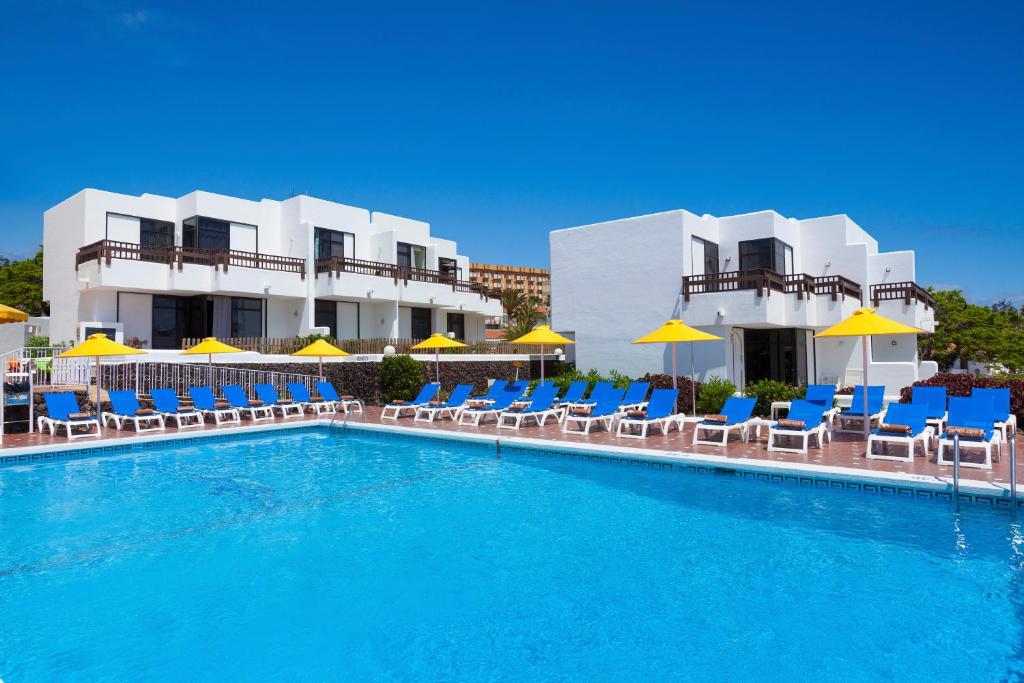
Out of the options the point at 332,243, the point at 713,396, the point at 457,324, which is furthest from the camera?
the point at 457,324

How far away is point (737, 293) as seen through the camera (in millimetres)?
18922

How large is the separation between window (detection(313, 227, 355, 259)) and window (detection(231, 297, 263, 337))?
3328mm

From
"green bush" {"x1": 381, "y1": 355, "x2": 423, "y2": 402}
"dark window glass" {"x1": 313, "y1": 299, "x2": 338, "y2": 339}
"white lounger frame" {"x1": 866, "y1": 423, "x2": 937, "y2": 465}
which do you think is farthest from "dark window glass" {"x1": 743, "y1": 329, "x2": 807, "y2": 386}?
"dark window glass" {"x1": 313, "y1": 299, "x2": 338, "y2": 339}

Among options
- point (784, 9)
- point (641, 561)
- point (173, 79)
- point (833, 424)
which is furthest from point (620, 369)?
point (173, 79)

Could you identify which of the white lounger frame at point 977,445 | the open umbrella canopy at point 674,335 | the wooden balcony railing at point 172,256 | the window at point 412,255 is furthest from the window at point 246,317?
the white lounger frame at point 977,445

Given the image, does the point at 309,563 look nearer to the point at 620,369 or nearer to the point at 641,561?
the point at 641,561

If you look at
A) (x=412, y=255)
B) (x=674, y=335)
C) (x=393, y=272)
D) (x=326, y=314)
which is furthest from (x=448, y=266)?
(x=674, y=335)

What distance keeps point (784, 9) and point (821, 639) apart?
62.6 feet

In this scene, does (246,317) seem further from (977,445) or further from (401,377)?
(977,445)

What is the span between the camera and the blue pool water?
459 centimetres

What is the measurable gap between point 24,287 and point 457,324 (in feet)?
71.9

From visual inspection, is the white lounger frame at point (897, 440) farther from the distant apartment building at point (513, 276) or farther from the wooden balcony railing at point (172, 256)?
the distant apartment building at point (513, 276)

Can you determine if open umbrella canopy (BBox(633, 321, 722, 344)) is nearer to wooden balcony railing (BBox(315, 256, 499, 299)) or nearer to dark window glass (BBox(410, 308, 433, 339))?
wooden balcony railing (BBox(315, 256, 499, 299))

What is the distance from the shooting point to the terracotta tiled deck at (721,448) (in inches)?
352
